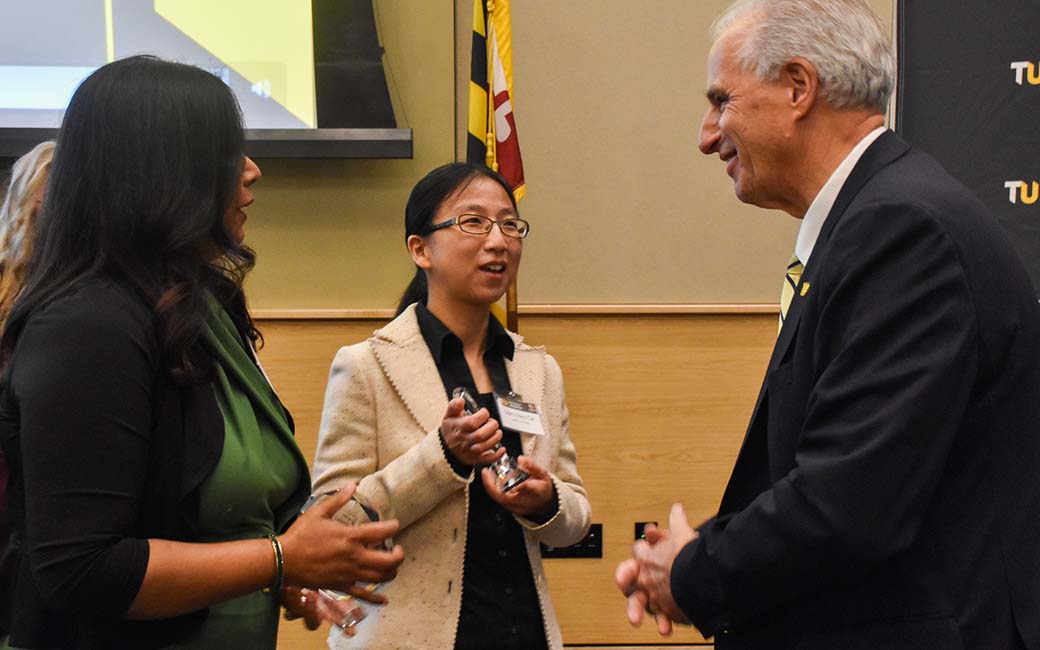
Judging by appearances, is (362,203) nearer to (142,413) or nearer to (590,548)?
(590,548)

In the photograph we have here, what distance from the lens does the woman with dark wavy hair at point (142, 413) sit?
1.29 meters

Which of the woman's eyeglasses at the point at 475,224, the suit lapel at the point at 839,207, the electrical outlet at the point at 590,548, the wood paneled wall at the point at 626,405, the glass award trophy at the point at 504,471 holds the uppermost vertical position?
the suit lapel at the point at 839,207

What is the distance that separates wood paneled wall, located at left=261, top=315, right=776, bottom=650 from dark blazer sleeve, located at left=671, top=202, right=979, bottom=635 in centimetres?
255

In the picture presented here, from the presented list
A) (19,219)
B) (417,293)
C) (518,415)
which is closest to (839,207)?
(518,415)

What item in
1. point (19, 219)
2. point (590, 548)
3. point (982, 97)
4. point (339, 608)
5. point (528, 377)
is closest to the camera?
point (339, 608)

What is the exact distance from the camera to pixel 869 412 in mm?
1281

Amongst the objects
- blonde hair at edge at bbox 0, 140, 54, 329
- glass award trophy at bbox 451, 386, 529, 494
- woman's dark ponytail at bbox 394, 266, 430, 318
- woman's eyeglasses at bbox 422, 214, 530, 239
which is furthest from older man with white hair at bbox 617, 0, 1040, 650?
blonde hair at edge at bbox 0, 140, 54, 329

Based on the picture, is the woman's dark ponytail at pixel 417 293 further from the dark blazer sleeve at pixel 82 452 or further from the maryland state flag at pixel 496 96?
the dark blazer sleeve at pixel 82 452

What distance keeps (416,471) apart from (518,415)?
23 centimetres

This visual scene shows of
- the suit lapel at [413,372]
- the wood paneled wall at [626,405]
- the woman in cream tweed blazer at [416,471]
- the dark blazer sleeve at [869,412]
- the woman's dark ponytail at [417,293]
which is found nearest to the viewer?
the dark blazer sleeve at [869,412]

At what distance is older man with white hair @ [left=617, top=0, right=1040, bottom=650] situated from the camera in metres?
1.27

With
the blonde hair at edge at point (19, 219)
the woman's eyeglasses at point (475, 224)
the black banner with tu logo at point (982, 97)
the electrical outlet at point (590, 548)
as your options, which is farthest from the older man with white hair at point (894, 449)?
the black banner with tu logo at point (982, 97)

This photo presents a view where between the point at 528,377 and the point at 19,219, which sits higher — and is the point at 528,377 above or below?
below

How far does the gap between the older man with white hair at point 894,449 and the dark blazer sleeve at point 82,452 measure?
0.74 metres
